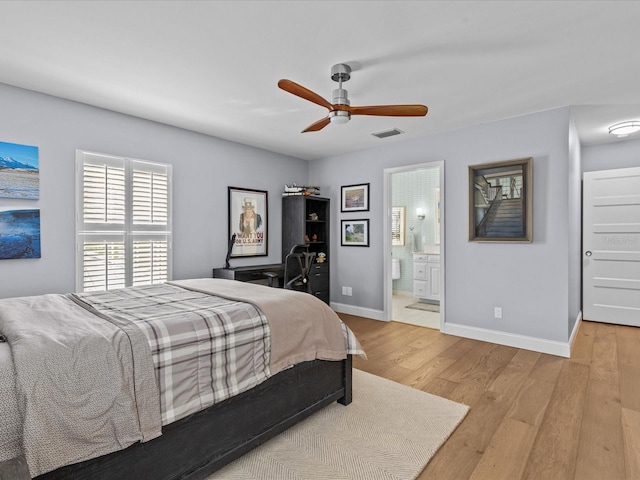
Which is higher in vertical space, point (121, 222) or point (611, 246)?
point (121, 222)

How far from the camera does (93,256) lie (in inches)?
135

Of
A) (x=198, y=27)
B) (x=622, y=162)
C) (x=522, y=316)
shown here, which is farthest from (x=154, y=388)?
(x=622, y=162)

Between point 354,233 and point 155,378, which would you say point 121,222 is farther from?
point 354,233

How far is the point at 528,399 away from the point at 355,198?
11.0 ft

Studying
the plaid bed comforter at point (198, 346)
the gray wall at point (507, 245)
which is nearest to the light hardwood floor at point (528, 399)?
the gray wall at point (507, 245)

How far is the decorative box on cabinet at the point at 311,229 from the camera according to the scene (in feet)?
16.7

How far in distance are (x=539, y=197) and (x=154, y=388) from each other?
384 centimetres

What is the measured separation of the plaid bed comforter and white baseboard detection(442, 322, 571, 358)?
3.01 m

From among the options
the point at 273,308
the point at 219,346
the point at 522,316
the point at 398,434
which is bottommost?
the point at 398,434

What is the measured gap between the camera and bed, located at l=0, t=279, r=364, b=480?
1.20 meters

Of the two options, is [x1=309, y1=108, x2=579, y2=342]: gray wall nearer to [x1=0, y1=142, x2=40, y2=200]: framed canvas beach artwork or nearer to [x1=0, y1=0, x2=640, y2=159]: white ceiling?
[x1=0, y1=0, x2=640, y2=159]: white ceiling

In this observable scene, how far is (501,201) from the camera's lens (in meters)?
3.81

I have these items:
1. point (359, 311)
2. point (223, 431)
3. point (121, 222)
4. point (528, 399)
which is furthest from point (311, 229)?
point (223, 431)

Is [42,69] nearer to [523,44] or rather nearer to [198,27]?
[198,27]
